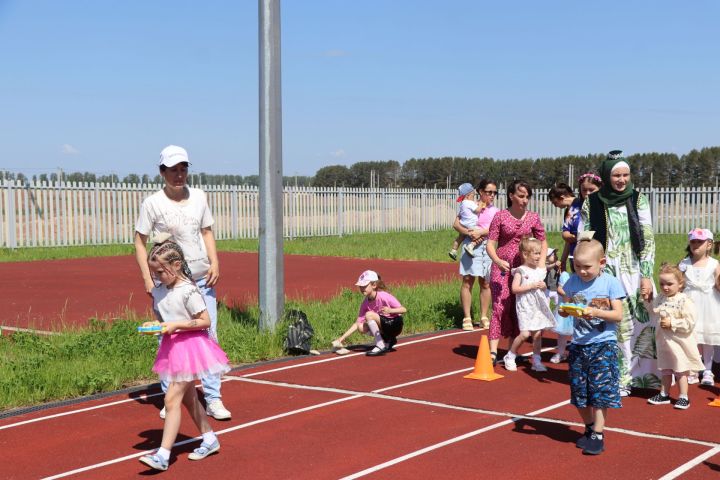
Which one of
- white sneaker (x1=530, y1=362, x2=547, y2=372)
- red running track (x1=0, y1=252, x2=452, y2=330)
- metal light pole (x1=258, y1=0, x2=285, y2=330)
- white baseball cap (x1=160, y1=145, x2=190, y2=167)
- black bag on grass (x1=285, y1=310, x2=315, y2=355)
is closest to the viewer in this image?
white baseball cap (x1=160, y1=145, x2=190, y2=167)

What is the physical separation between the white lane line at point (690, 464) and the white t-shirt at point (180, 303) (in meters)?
3.17

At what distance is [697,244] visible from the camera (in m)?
8.34

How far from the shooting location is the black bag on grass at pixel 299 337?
988cm

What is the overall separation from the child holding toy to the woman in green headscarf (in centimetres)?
19

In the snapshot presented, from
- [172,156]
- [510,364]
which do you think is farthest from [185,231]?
[510,364]

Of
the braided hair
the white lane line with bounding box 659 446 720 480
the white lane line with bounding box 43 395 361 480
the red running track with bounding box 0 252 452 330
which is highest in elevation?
the braided hair

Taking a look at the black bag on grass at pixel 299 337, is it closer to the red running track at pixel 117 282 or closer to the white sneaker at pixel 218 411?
the white sneaker at pixel 218 411

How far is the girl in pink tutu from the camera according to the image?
563 cm

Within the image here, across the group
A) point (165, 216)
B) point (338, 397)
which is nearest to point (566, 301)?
point (338, 397)

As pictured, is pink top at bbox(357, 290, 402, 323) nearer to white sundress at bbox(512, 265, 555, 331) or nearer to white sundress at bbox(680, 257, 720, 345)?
white sundress at bbox(512, 265, 555, 331)

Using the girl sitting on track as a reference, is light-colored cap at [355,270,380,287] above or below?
above

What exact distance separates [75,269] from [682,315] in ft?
56.8

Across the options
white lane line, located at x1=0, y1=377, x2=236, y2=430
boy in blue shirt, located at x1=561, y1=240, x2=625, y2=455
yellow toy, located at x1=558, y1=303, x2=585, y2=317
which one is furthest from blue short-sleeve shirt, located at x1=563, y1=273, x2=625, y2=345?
white lane line, located at x1=0, y1=377, x2=236, y2=430

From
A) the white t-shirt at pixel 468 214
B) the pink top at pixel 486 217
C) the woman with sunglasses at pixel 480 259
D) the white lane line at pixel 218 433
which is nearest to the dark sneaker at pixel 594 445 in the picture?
the white lane line at pixel 218 433
